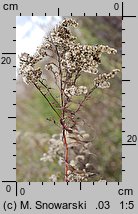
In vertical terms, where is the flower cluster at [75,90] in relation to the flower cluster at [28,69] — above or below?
below

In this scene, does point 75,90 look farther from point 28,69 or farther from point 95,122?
point 95,122

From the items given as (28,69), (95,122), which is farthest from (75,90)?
(95,122)

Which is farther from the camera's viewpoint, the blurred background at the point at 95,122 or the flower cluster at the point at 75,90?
the blurred background at the point at 95,122

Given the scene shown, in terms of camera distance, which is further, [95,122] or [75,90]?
[95,122]

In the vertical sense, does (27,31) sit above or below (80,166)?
above

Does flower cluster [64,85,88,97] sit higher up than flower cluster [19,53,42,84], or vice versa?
flower cluster [19,53,42,84]

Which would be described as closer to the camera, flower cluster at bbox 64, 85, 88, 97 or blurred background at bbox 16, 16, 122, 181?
flower cluster at bbox 64, 85, 88, 97

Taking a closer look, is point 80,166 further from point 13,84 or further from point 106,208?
point 13,84

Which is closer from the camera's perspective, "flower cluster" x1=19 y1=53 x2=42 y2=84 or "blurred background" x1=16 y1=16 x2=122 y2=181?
"flower cluster" x1=19 y1=53 x2=42 y2=84

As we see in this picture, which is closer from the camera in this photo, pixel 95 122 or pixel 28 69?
pixel 28 69

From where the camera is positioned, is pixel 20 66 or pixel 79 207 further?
pixel 79 207
